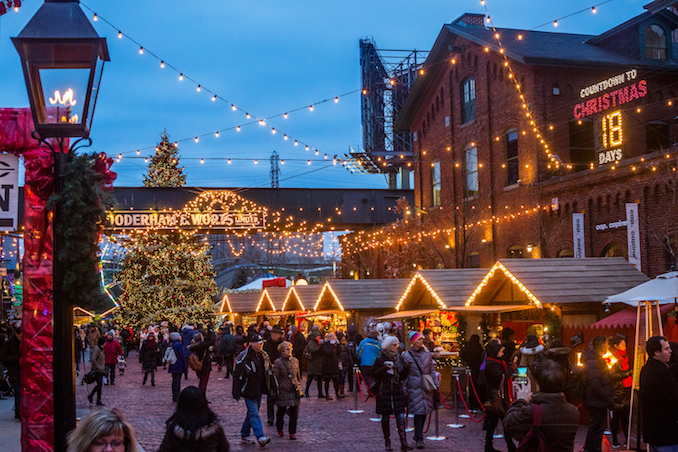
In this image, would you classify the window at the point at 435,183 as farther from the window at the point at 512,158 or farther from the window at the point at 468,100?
the window at the point at 512,158

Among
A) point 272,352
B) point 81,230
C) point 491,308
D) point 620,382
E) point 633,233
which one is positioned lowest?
point 272,352

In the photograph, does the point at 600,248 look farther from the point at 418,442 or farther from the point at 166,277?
the point at 166,277

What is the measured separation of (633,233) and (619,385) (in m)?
12.7

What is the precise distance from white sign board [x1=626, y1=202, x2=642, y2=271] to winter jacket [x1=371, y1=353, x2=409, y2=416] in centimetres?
1337

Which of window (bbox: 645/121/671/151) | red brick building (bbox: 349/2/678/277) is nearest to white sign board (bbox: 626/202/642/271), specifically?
red brick building (bbox: 349/2/678/277)

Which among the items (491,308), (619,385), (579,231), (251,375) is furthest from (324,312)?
(619,385)

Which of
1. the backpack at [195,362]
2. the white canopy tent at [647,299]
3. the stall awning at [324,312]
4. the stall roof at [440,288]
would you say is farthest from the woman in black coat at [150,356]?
the white canopy tent at [647,299]

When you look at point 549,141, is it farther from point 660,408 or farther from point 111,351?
point 660,408

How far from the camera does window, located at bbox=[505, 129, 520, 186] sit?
30.0 meters

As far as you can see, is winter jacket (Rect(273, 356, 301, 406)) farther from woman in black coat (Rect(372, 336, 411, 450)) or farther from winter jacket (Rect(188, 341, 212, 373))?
winter jacket (Rect(188, 341, 212, 373))

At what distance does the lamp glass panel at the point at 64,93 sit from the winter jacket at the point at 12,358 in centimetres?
1014

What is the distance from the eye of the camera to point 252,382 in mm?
12156

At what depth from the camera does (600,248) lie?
24.5 metres

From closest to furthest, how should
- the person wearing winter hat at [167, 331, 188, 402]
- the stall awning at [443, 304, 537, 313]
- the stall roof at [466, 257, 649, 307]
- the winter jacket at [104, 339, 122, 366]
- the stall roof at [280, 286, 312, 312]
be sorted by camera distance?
the stall roof at [466, 257, 649, 307]
the stall awning at [443, 304, 537, 313]
the person wearing winter hat at [167, 331, 188, 402]
the winter jacket at [104, 339, 122, 366]
the stall roof at [280, 286, 312, 312]
